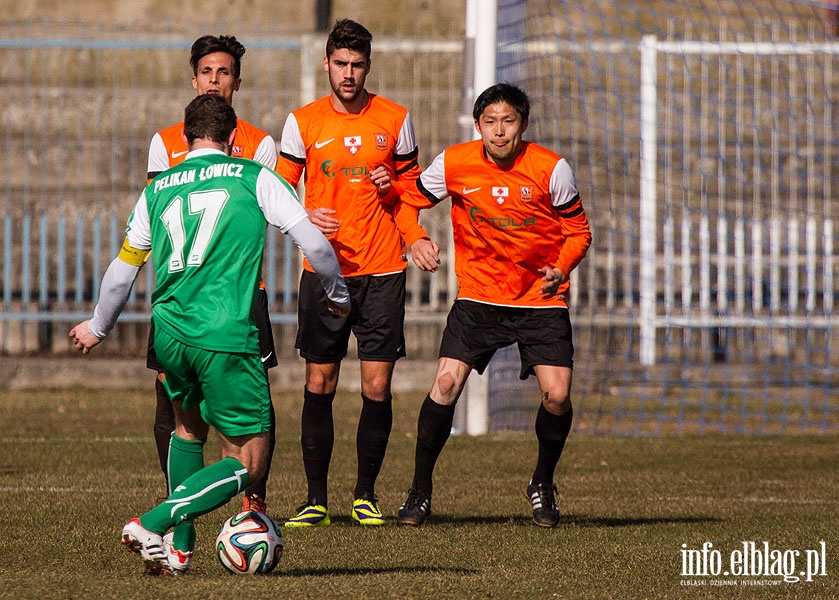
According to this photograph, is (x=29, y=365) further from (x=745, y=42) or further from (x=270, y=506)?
(x=745, y=42)

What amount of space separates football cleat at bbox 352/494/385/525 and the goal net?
447 cm

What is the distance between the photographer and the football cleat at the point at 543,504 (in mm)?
6699

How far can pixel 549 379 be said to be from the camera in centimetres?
686

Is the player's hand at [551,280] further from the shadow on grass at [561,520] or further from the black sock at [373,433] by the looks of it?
the shadow on grass at [561,520]

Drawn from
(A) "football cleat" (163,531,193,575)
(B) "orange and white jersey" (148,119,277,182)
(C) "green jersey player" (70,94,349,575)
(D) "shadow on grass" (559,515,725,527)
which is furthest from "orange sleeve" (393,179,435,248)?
(A) "football cleat" (163,531,193,575)

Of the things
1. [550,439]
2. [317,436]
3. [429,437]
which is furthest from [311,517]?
[550,439]

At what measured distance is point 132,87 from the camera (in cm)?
1371

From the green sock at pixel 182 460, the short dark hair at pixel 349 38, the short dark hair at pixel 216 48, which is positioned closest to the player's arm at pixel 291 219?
the green sock at pixel 182 460

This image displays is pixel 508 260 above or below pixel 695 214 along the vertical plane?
below

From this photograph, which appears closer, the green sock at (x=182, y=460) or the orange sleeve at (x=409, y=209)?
the green sock at (x=182, y=460)

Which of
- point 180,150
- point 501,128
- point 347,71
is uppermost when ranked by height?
point 347,71

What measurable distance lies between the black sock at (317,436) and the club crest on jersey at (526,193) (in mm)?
1401

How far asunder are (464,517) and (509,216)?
5.15 feet

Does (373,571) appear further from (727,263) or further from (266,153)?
(727,263)
